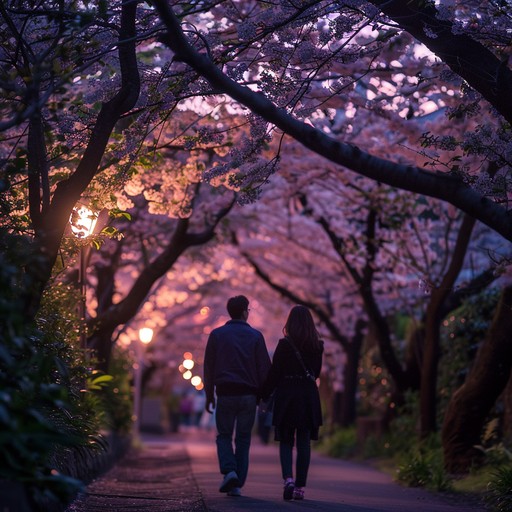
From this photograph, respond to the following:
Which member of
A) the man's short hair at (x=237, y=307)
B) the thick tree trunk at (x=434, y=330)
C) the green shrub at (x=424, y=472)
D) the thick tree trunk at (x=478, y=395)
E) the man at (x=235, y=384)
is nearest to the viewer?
the man at (x=235, y=384)

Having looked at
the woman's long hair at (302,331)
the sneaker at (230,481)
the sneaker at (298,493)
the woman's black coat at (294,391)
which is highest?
the woman's long hair at (302,331)

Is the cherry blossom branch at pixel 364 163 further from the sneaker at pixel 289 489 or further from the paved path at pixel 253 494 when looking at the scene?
the sneaker at pixel 289 489

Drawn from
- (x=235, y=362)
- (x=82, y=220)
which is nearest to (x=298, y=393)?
(x=235, y=362)

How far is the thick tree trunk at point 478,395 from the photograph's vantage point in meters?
13.5

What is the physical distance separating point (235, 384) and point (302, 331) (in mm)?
928

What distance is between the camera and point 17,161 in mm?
6297

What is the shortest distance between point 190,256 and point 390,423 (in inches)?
246

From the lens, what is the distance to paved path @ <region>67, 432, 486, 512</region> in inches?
384

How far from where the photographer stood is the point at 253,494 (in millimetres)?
11023

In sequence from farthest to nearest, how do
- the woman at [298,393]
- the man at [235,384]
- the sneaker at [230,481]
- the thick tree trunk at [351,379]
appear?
the thick tree trunk at [351,379], the man at [235,384], the sneaker at [230,481], the woman at [298,393]

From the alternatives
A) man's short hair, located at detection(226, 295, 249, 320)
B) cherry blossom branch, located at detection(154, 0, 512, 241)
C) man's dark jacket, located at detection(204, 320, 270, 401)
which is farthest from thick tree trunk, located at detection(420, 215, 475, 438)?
cherry blossom branch, located at detection(154, 0, 512, 241)

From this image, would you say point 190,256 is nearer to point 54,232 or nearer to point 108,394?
point 108,394

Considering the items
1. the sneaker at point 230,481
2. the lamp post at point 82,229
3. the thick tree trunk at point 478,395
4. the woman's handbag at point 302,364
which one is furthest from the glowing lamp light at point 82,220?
the thick tree trunk at point 478,395

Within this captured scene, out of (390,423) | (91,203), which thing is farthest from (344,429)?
(91,203)
